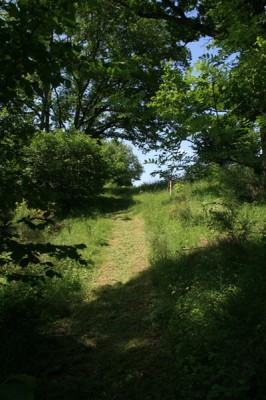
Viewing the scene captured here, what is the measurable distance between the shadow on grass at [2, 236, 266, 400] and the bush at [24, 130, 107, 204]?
8221 millimetres

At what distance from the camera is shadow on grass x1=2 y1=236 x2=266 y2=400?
3418 mm

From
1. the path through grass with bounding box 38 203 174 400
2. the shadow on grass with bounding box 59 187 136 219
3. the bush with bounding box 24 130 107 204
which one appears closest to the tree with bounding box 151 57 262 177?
the path through grass with bounding box 38 203 174 400

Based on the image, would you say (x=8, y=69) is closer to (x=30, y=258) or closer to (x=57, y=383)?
(x=30, y=258)

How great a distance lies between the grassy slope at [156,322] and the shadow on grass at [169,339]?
15 mm

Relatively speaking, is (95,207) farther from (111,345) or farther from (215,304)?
(215,304)

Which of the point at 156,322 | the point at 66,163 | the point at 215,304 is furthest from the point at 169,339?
the point at 66,163

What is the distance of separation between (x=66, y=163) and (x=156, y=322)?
10373 mm

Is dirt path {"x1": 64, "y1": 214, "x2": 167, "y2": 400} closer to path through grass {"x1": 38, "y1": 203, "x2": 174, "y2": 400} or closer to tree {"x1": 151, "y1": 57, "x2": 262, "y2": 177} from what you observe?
path through grass {"x1": 38, "y1": 203, "x2": 174, "y2": 400}

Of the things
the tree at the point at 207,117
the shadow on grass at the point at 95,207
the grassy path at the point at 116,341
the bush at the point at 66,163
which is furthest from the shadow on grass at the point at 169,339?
the bush at the point at 66,163

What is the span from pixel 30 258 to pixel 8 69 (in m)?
1.82

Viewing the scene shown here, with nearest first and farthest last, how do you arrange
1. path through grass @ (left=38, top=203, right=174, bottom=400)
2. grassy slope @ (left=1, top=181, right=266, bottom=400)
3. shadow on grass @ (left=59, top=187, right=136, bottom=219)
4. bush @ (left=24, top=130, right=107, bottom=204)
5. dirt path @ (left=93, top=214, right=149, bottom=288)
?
1. grassy slope @ (left=1, top=181, right=266, bottom=400)
2. path through grass @ (left=38, top=203, right=174, bottom=400)
3. dirt path @ (left=93, top=214, right=149, bottom=288)
4. shadow on grass @ (left=59, top=187, right=136, bottom=219)
5. bush @ (left=24, top=130, right=107, bottom=204)

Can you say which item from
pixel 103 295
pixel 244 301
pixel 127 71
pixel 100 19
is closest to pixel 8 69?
pixel 127 71

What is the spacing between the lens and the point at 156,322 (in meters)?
5.09

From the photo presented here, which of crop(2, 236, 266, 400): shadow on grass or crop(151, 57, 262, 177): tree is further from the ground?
crop(151, 57, 262, 177): tree
